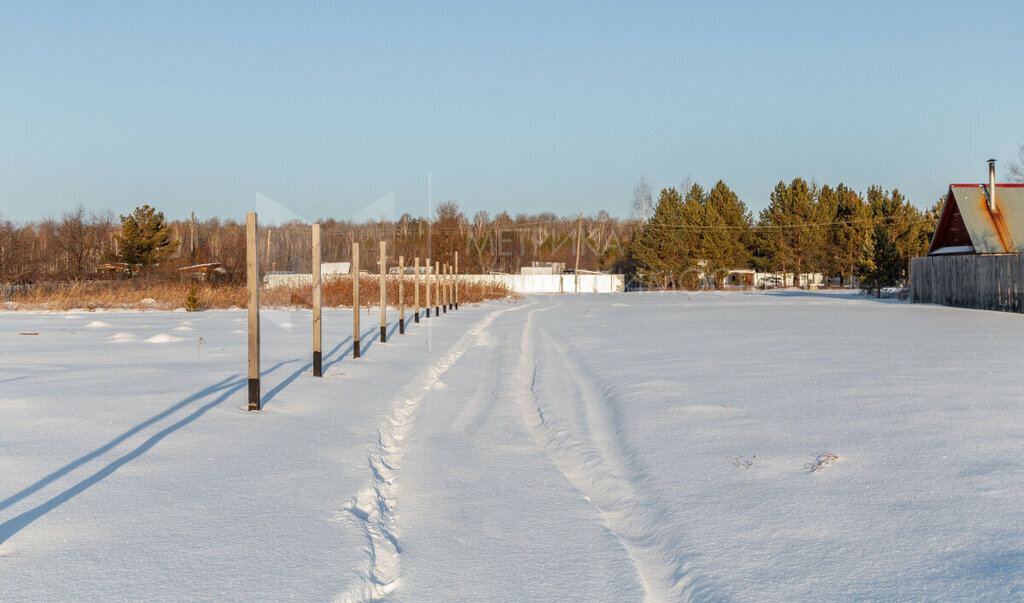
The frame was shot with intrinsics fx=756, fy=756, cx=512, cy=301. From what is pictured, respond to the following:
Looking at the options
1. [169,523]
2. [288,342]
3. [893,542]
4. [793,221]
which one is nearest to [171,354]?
[288,342]

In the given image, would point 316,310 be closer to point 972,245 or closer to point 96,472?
point 96,472

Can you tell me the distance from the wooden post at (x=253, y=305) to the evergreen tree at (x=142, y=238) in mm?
51687

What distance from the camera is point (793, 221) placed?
63.8 meters

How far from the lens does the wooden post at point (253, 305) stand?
267 inches

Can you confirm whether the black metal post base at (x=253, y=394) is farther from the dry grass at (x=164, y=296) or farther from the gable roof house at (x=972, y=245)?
the gable roof house at (x=972, y=245)

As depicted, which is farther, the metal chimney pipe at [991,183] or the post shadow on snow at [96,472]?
the metal chimney pipe at [991,183]

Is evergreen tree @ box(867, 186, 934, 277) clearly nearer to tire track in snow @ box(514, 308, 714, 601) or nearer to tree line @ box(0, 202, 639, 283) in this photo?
tree line @ box(0, 202, 639, 283)

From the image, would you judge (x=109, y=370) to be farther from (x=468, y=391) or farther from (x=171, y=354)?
(x=468, y=391)

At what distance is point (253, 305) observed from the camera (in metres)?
6.95

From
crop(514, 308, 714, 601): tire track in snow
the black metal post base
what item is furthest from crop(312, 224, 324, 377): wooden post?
crop(514, 308, 714, 601): tire track in snow

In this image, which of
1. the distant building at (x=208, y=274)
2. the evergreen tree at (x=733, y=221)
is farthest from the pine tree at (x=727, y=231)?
A: the distant building at (x=208, y=274)

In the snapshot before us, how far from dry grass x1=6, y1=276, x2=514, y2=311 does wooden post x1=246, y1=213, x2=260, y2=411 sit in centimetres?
1840

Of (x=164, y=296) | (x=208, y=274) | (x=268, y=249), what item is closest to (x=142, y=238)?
(x=208, y=274)

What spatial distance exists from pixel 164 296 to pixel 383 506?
106 ft
